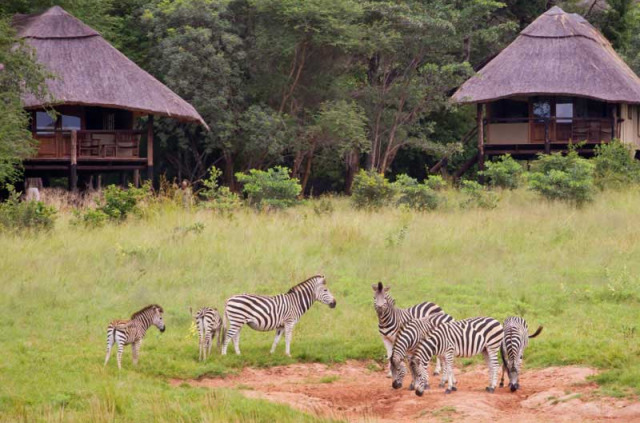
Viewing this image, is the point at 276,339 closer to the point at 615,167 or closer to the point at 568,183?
the point at 568,183

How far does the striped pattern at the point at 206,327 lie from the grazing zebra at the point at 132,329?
0.45 m

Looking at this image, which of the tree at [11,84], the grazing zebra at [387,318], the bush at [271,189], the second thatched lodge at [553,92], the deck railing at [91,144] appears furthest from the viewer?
the second thatched lodge at [553,92]

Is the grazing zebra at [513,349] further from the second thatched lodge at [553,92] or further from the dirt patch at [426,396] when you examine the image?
the second thatched lodge at [553,92]

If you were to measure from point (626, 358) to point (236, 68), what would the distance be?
75.4ft

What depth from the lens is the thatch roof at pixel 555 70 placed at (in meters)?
32.6

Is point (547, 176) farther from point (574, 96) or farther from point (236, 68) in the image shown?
point (236, 68)

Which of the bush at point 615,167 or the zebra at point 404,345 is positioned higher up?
the bush at point 615,167

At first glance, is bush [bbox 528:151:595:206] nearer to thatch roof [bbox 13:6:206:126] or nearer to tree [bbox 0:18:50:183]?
thatch roof [bbox 13:6:206:126]

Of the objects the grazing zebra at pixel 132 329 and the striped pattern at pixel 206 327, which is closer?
the grazing zebra at pixel 132 329

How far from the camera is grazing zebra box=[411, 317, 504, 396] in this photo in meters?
11.3

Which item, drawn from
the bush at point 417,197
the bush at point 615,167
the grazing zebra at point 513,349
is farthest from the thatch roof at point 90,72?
the grazing zebra at point 513,349

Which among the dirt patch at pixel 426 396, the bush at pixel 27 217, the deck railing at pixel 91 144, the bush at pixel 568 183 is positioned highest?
the deck railing at pixel 91 144

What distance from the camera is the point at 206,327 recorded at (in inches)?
490

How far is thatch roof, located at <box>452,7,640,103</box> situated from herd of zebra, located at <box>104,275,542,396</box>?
68.6ft
